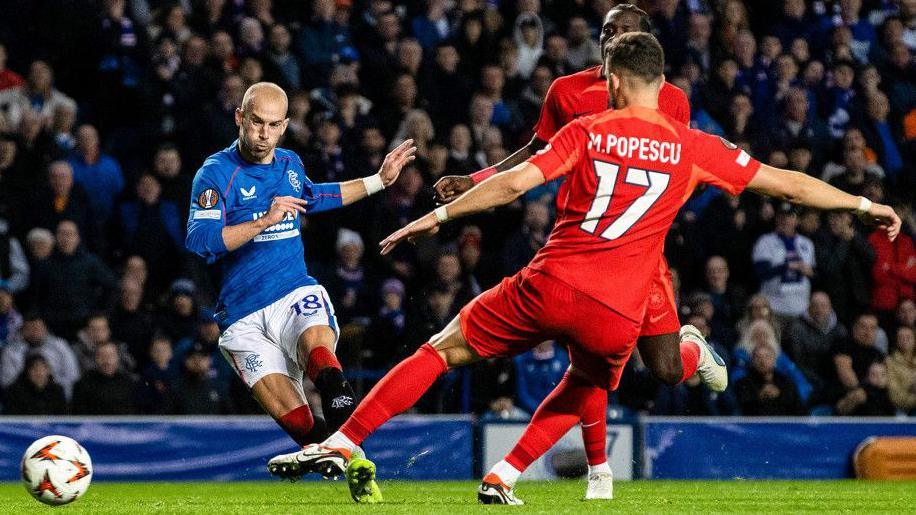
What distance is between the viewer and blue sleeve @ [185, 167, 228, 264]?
26.0 feet

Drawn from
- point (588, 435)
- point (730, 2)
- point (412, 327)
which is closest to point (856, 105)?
point (730, 2)

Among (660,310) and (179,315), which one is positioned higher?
(660,310)

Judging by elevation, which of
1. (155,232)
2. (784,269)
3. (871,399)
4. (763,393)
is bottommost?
(871,399)

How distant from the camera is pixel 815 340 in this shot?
14.4 metres

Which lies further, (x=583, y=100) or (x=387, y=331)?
(x=387, y=331)

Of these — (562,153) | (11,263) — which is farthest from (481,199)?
(11,263)

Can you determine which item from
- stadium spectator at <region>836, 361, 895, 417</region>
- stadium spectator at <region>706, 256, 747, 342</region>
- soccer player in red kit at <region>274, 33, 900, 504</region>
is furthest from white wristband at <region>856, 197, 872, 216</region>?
stadium spectator at <region>836, 361, 895, 417</region>

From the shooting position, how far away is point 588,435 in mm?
8156

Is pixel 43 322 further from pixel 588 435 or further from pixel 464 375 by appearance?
pixel 588 435

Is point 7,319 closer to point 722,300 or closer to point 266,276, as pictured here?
point 266,276

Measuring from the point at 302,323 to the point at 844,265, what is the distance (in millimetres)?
8321

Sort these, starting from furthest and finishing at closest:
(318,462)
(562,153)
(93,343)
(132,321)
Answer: (132,321) < (93,343) < (318,462) < (562,153)

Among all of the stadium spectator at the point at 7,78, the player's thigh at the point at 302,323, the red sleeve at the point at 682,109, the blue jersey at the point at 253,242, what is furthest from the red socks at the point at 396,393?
the stadium spectator at the point at 7,78

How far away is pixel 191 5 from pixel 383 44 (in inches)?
79.0
